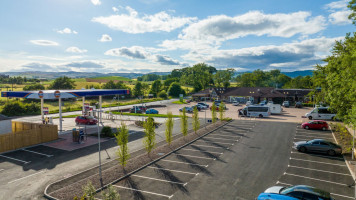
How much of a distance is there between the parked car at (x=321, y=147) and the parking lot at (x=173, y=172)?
617cm

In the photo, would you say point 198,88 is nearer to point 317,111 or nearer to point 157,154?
point 317,111

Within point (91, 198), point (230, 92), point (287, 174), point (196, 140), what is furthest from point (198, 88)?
point (91, 198)

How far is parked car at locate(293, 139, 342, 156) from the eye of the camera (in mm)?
19219

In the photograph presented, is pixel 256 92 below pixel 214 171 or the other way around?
the other way around

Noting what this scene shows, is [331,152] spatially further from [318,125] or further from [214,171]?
[318,125]

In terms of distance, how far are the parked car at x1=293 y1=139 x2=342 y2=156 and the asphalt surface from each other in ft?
4.43

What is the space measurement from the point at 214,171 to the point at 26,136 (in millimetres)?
18850

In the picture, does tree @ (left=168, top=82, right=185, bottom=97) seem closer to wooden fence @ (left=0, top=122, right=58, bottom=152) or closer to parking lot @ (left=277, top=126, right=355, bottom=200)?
wooden fence @ (left=0, top=122, right=58, bottom=152)

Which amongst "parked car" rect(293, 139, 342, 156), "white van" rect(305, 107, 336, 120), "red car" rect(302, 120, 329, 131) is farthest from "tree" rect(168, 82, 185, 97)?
"parked car" rect(293, 139, 342, 156)

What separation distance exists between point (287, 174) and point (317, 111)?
2858cm

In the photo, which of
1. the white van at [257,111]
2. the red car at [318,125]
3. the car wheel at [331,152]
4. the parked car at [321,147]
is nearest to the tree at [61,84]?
the white van at [257,111]

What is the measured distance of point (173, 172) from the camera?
50.7 feet

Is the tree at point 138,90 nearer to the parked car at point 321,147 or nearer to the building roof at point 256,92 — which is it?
the building roof at point 256,92

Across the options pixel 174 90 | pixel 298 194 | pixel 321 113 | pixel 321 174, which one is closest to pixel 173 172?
pixel 298 194
